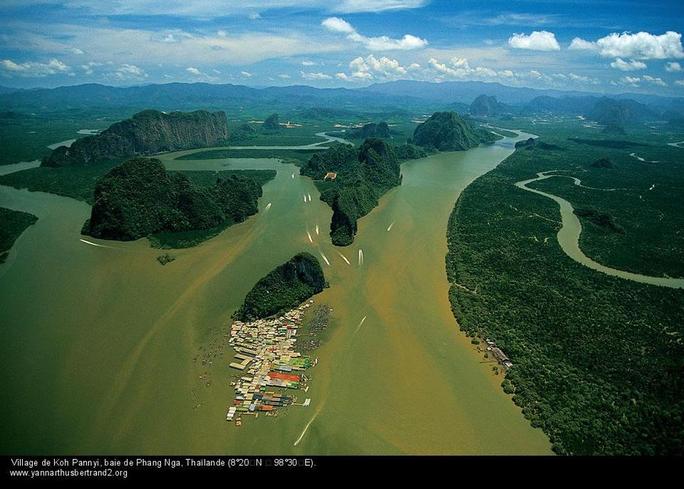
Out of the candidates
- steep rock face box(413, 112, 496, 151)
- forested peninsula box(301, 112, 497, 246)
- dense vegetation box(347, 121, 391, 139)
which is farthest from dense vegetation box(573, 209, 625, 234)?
dense vegetation box(347, 121, 391, 139)

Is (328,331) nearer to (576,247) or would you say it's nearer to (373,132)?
(576,247)

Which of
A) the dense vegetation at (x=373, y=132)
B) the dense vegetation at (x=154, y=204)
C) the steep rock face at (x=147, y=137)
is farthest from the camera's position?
the dense vegetation at (x=373, y=132)

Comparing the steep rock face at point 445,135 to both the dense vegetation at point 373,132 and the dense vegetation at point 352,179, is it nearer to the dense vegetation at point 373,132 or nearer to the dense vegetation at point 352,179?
the dense vegetation at point 373,132

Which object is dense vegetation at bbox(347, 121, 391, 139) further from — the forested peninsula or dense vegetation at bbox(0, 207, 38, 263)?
dense vegetation at bbox(0, 207, 38, 263)

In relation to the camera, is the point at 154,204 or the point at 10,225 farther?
the point at 154,204

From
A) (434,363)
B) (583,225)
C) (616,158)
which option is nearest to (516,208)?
(583,225)

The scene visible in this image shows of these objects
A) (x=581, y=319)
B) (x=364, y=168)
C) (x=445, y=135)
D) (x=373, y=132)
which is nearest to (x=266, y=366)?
(x=581, y=319)

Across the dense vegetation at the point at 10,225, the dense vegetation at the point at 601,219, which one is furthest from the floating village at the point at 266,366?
the dense vegetation at the point at 601,219
